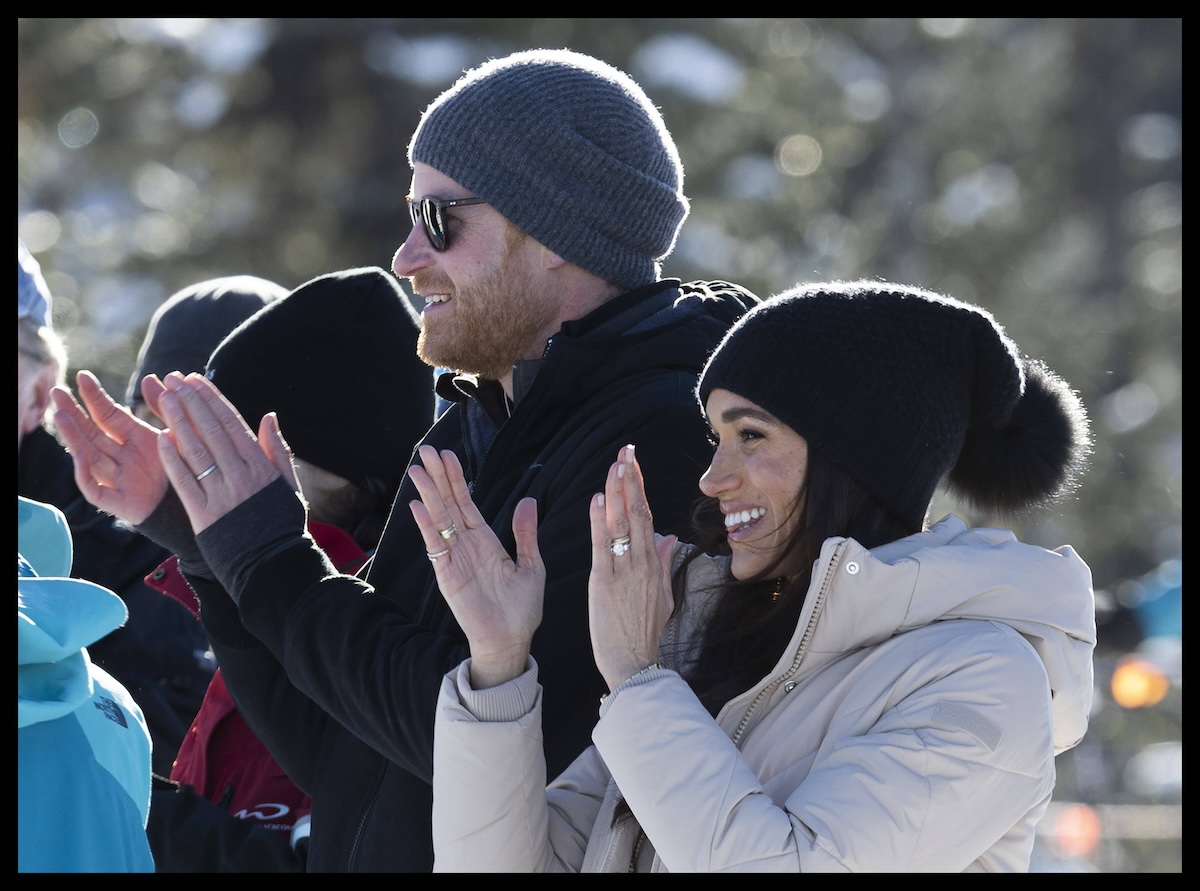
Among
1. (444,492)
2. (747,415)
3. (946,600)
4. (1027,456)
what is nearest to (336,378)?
(444,492)

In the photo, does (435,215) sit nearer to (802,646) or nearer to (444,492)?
(444,492)

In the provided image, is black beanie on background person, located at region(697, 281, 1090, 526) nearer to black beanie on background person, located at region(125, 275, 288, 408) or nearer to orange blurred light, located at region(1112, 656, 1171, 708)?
black beanie on background person, located at region(125, 275, 288, 408)

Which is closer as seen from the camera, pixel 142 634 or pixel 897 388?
pixel 897 388

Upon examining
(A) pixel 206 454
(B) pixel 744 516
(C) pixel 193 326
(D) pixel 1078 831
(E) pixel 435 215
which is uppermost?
(E) pixel 435 215

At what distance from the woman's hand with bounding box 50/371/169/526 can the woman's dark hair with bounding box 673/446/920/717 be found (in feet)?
3.12

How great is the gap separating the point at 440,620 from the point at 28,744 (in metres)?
0.79

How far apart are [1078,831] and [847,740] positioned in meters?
8.43

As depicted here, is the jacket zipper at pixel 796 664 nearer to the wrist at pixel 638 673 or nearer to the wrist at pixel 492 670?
the wrist at pixel 638 673

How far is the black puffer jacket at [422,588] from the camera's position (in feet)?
8.45

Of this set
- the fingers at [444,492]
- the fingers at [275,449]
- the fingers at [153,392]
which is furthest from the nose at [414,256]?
the fingers at [444,492]

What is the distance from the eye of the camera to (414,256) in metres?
3.18

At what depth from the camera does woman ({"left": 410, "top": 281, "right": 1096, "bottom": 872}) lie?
214 centimetres
